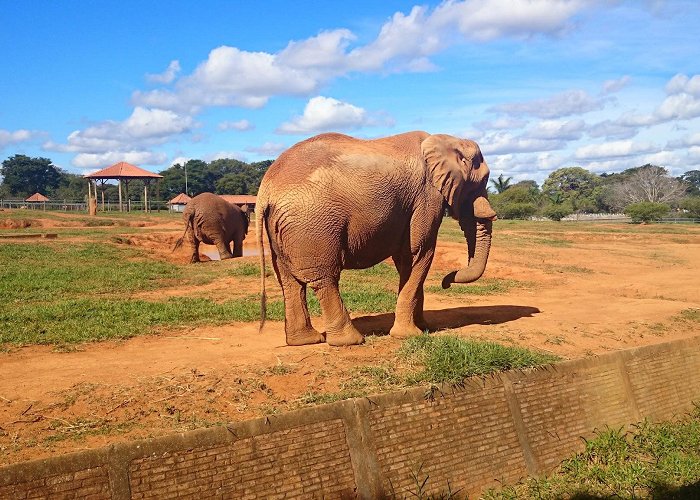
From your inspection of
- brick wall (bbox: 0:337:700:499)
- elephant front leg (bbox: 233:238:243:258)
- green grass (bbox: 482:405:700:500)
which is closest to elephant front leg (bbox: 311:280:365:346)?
brick wall (bbox: 0:337:700:499)

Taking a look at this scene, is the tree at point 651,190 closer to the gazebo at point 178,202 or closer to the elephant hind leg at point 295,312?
the gazebo at point 178,202

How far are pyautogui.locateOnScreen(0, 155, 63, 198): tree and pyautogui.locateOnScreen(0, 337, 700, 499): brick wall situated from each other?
6816 centimetres

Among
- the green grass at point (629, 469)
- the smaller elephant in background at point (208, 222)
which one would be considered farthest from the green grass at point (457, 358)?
the smaller elephant in background at point (208, 222)

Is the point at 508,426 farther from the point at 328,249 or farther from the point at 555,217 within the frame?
the point at 555,217

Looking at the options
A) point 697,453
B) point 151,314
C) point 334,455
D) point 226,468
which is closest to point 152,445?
point 226,468

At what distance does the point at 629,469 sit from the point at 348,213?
410 centimetres

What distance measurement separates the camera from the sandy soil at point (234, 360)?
16.9 ft

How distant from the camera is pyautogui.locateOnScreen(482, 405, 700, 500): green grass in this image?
5.88 meters

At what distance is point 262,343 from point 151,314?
249cm

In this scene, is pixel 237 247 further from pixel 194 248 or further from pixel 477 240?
pixel 477 240

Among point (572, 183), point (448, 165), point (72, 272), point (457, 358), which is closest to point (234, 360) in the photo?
point (457, 358)

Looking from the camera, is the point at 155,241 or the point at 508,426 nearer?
the point at 508,426

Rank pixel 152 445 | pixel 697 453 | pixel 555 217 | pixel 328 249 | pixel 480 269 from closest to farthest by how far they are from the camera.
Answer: pixel 152 445 → pixel 697 453 → pixel 328 249 → pixel 480 269 → pixel 555 217

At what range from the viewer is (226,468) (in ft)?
15.3
